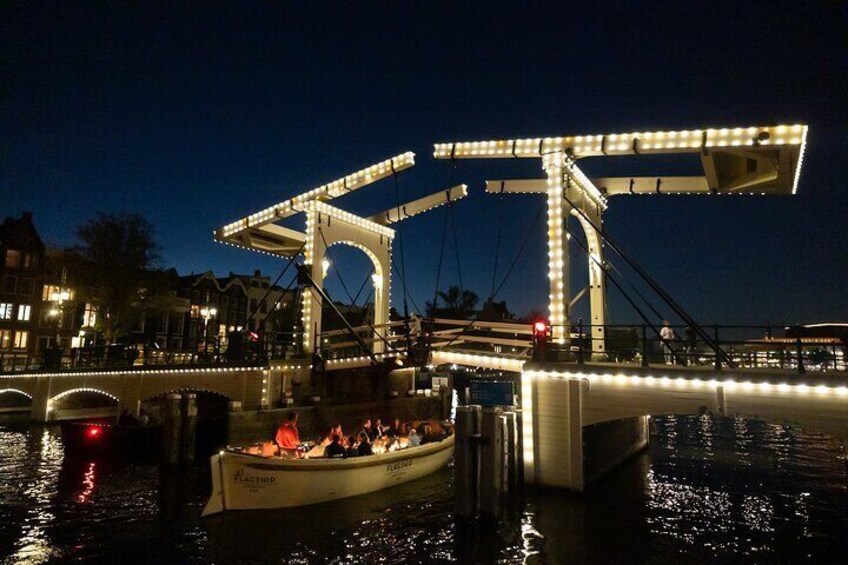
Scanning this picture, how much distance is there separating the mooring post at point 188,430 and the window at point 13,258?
3307 cm

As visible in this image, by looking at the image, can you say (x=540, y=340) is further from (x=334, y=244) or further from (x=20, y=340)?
(x=20, y=340)

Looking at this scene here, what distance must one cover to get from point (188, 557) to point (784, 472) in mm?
18809

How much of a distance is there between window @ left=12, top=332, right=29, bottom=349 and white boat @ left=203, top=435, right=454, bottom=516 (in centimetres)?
3841

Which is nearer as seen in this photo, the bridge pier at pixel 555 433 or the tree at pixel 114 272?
the bridge pier at pixel 555 433

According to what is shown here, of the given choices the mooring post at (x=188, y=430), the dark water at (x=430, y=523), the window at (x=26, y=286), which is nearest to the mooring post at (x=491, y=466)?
the dark water at (x=430, y=523)

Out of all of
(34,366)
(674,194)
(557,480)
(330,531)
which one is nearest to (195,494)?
(330,531)

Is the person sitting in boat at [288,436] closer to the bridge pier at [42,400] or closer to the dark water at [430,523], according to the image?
the dark water at [430,523]

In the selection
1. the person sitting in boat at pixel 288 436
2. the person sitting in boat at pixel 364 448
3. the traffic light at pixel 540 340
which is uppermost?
the traffic light at pixel 540 340

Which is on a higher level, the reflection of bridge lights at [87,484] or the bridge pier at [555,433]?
the bridge pier at [555,433]

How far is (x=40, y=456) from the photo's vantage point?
62.4 ft

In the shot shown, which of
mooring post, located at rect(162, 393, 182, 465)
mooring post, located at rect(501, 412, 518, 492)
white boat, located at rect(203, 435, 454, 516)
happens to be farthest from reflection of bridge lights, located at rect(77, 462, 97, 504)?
mooring post, located at rect(501, 412, 518, 492)

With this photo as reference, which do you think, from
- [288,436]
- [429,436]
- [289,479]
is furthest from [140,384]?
[289,479]

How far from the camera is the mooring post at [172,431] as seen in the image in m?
16.9

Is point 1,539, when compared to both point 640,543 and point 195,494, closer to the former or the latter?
point 195,494
